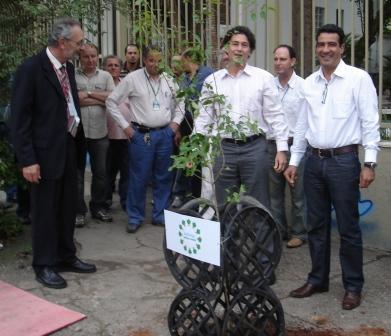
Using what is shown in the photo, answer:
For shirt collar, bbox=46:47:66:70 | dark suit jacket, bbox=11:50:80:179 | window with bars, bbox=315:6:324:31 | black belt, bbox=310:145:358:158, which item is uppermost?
window with bars, bbox=315:6:324:31

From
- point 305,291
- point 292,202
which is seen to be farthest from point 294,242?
point 305,291

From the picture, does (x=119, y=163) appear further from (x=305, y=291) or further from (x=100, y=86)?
(x=305, y=291)

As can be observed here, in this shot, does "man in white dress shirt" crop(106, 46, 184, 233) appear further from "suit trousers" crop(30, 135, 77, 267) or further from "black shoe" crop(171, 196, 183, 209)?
"suit trousers" crop(30, 135, 77, 267)

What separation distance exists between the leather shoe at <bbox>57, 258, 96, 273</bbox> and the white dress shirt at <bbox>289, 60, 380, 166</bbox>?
217 cm

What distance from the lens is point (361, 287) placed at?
167 inches

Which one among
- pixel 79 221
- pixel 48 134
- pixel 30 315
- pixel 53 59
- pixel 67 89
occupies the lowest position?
pixel 30 315

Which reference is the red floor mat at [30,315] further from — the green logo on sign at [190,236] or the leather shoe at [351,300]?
the leather shoe at [351,300]

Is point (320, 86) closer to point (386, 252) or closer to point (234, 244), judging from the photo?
point (234, 244)

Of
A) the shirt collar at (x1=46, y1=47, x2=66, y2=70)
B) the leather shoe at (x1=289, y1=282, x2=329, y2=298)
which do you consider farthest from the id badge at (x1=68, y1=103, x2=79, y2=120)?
the leather shoe at (x1=289, y1=282, x2=329, y2=298)

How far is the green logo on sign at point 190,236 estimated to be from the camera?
3.38m

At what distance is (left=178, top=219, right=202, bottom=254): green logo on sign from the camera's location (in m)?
3.38

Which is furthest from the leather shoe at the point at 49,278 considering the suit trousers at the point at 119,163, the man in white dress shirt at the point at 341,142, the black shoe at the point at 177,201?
the black shoe at the point at 177,201

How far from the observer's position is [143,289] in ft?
15.0

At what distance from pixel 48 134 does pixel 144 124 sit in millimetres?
1686
